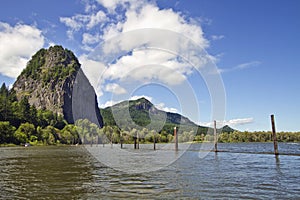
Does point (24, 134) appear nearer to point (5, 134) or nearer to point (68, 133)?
point (5, 134)

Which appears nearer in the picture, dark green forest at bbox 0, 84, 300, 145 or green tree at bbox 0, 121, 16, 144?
green tree at bbox 0, 121, 16, 144

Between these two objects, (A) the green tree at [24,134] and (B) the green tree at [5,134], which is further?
(A) the green tree at [24,134]

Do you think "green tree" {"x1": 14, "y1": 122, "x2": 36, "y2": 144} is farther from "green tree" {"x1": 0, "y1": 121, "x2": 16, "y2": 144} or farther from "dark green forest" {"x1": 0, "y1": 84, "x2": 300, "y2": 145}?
"green tree" {"x1": 0, "y1": 121, "x2": 16, "y2": 144}

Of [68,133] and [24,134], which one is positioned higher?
[68,133]

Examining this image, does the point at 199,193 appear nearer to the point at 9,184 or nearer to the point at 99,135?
the point at 9,184

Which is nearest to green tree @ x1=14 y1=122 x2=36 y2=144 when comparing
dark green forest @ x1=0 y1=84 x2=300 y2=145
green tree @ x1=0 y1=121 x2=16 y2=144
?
dark green forest @ x1=0 y1=84 x2=300 y2=145

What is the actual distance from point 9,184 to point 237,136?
180107mm

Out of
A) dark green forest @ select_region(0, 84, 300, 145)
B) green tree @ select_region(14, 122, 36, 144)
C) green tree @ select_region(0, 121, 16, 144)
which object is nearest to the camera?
green tree @ select_region(0, 121, 16, 144)

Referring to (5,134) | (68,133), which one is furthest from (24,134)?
(68,133)

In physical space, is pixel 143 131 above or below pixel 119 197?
above

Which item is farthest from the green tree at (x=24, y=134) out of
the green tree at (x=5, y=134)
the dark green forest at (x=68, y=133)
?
the green tree at (x=5, y=134)

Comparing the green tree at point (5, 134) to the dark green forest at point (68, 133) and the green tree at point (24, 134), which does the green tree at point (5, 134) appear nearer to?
the dark green forest at point (68, 133)

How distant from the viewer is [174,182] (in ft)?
43.4

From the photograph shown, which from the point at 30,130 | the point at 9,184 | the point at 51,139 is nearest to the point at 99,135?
the point at 51,139
